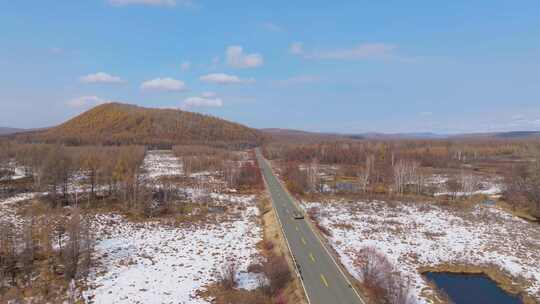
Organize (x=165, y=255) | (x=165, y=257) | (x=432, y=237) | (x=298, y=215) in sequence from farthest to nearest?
(x=298, y=215), (x=432, y=237), (x=165, y=255), (x=165, y=257)

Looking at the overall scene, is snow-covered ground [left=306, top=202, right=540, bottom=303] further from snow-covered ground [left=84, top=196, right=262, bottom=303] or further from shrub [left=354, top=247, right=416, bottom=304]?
snow-covered ground [left=84, top=196, right=262, bottom=303]

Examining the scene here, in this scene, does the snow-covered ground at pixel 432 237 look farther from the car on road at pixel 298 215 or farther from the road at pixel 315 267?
the car on road at pixel 298 215

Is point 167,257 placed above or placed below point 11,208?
below

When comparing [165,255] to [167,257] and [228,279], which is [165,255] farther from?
[228,279]

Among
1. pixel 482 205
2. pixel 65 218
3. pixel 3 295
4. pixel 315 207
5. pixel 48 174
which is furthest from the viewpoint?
pixel 482 205

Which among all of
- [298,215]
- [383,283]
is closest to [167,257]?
[298,215]

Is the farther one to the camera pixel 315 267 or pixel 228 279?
pixel 315 267

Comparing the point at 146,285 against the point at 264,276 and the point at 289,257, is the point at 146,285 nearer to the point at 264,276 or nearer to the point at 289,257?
the point at 264,276

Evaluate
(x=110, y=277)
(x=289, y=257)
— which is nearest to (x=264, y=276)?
(x=289, y=257)

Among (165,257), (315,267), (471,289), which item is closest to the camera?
(315,267)
